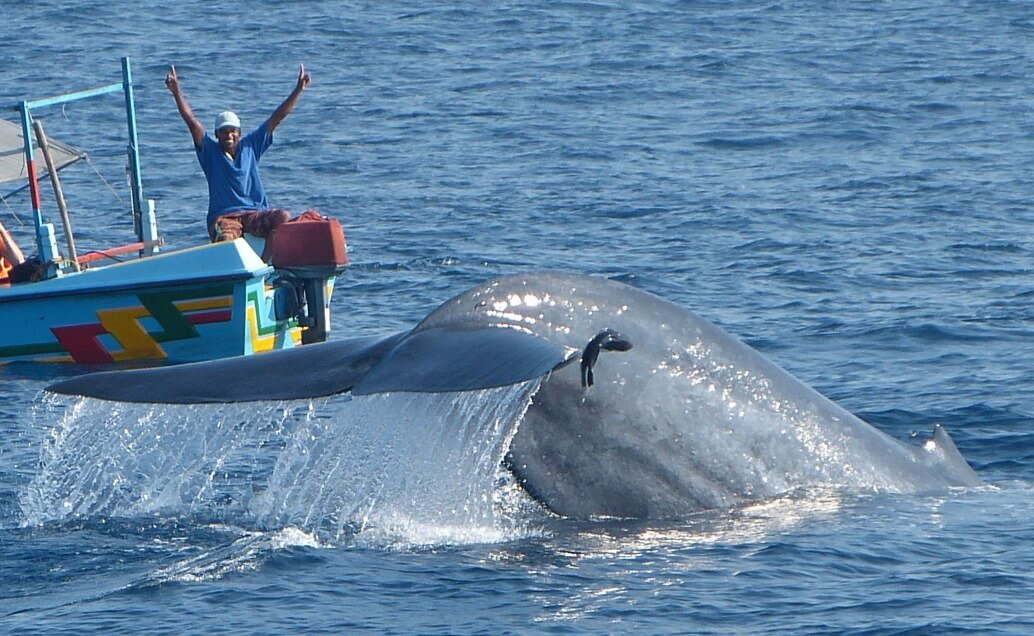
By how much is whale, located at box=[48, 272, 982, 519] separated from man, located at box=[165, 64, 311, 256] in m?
7.98

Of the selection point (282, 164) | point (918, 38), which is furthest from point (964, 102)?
point (282, 164)

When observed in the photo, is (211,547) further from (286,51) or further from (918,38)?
(918,38)

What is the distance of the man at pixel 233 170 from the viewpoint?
47.3 ft

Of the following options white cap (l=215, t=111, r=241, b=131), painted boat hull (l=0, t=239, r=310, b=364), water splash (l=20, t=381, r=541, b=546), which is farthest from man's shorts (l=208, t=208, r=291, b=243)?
water splash (l=20, t=381, r=541, b=546)

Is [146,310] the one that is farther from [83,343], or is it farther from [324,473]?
[324,473]

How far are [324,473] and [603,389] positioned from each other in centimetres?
212

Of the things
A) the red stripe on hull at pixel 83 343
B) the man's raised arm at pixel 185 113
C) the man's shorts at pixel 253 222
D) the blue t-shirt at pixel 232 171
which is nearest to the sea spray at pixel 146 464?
the red stripe on hull at pixel 83 343

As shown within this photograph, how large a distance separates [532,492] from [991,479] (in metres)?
3.36

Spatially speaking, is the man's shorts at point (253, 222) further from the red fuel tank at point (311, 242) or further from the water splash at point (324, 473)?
the water splash at point (324, 473)

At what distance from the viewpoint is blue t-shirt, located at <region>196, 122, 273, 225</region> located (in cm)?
1444

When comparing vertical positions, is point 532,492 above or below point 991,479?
above

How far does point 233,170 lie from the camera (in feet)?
47.3

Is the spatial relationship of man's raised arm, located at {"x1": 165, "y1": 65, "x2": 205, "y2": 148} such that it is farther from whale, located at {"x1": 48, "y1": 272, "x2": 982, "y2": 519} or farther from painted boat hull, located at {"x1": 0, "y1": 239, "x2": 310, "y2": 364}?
whale, located at {"x1": 48, "y1": 272, "x2": 982, "y2": 519}

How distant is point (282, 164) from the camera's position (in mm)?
21844
